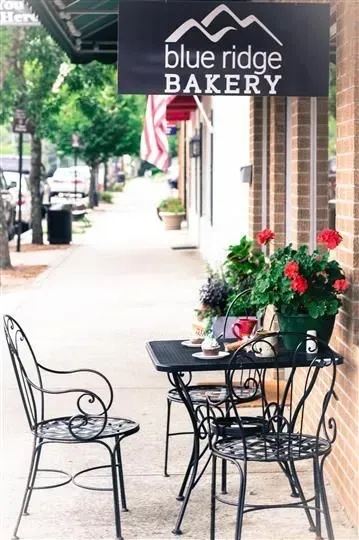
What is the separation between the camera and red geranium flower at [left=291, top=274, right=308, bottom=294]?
18.5ft

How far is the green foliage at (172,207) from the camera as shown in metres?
29.9

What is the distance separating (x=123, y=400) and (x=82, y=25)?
4151 millimetres

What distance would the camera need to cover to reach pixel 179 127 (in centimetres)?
3722

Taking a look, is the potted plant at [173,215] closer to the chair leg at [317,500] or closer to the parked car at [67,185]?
the parked car at [67,185]

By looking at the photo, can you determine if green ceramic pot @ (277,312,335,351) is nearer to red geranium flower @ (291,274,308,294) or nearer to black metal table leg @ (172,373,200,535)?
red geranium flower @ (291,274,308,294)

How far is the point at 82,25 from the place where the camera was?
36.3ft

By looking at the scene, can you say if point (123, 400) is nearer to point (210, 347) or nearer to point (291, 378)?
point (210, 347)

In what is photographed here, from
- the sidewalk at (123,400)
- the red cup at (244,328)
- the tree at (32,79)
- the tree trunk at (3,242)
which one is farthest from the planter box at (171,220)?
the red cup at (244,328)

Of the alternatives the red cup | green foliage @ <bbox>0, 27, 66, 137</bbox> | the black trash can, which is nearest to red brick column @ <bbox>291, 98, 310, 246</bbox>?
the red cup

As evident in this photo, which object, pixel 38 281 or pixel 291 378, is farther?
pixel 38 281

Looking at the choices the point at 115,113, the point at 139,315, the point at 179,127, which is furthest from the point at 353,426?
the point at 115,113

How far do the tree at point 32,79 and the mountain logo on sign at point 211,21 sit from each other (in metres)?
13.5

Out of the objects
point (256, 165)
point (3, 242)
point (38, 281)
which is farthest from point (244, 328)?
point (3, 242)

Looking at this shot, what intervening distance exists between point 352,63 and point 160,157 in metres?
12.6
